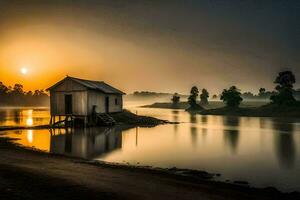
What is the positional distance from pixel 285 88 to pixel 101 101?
70.1 meters

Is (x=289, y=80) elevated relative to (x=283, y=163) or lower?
elevated

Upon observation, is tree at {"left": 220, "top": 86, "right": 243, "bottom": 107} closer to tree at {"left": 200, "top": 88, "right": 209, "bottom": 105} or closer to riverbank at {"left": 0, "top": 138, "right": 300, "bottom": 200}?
tree at {"left": 200, "top": 88, "right": 209, "bottom": 105}

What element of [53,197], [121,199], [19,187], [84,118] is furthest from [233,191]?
[84,118]

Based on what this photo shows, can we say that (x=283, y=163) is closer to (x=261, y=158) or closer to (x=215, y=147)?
(x=261, y=158)

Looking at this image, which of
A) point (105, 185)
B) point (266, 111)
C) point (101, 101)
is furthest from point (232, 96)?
point (105, 185)

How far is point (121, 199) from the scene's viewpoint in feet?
34.0

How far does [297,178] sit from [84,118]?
36.1m

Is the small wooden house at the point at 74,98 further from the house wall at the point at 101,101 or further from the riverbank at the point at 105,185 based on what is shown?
the riverbank at the point at 105,185

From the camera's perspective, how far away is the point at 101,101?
4928cm

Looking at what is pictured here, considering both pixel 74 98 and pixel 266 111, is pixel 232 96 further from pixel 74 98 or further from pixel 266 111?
pixel 74 98

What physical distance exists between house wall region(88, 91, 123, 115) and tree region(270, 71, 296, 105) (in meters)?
60.7

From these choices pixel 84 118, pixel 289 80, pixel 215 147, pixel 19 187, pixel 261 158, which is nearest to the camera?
pixel 19 187

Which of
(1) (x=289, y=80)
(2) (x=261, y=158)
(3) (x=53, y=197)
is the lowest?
(2) (x=261, y=158)

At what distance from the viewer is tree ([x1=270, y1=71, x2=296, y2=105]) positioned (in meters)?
92.1
